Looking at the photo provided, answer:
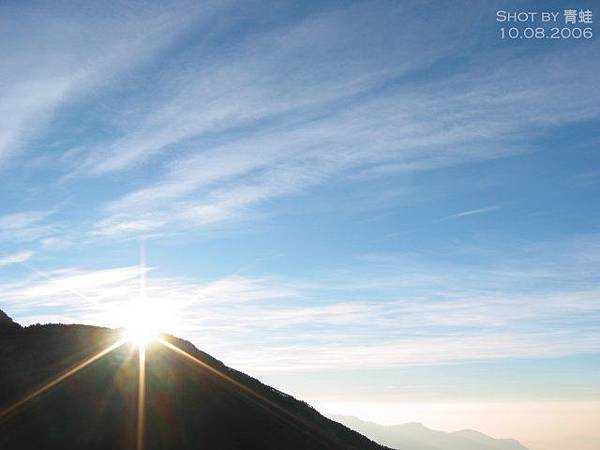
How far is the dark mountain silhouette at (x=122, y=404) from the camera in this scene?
4325 centimetres

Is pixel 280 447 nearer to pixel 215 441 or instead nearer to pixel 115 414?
pixel 215 441

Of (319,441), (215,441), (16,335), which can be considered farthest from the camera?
(16,335)

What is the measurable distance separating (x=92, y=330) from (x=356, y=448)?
106 ft

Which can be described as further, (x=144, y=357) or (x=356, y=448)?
(x=356, y=448)

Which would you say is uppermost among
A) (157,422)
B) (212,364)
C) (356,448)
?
(212,364)

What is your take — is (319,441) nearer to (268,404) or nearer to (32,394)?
(268,404)

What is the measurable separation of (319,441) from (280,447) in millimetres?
6608

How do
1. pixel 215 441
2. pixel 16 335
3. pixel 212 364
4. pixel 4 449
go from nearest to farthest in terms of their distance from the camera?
1. pixel 4 449
2. pixel 215 441
3. pixel 16 335
4. pixel 212 364

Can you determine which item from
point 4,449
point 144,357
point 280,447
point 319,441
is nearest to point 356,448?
point 319,441

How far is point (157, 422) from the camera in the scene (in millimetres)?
45531

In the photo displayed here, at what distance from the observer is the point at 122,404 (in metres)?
46.8

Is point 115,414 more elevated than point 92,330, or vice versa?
point 92,330

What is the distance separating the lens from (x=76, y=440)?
42.3 meters

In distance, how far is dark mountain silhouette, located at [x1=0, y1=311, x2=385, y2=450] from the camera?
43250 mm
